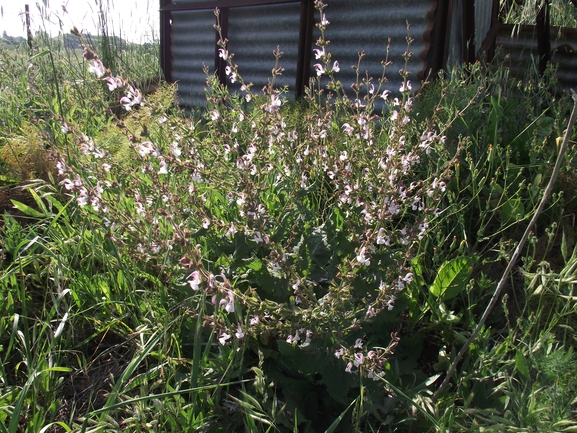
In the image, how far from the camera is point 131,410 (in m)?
1.66

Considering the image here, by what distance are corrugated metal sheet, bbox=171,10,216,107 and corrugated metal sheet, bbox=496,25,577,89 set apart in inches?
128

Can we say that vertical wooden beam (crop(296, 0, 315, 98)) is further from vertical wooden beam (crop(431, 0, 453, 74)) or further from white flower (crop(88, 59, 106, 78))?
white flower (crop(88, 59, 106, 78))

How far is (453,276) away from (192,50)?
5368mm

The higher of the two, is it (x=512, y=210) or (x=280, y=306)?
(x=512, y=210)

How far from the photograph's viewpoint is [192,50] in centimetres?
655

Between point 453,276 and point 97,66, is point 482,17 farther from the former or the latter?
point 97,66

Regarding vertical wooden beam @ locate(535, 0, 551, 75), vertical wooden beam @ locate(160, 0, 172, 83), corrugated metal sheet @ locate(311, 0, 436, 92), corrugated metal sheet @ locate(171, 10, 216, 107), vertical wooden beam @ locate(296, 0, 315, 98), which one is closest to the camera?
corrugated metal sheet @ locate(311, 0, 436, 92)

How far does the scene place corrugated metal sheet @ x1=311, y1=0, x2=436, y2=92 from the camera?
401 cm

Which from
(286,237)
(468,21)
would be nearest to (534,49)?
(468,21)

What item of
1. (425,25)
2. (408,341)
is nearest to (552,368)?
(408,341)

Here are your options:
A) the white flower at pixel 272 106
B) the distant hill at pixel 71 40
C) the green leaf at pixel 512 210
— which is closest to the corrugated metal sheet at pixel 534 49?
the green leaf at pixel 512 210

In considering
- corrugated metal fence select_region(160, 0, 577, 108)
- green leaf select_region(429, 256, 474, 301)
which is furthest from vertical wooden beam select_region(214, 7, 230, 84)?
green leaf select_region(429, 256, 474, 301)

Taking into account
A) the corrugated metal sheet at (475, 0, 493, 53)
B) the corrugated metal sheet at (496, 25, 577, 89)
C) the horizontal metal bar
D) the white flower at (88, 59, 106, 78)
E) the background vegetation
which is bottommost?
the background vegetation

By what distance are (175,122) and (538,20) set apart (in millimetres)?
3572
